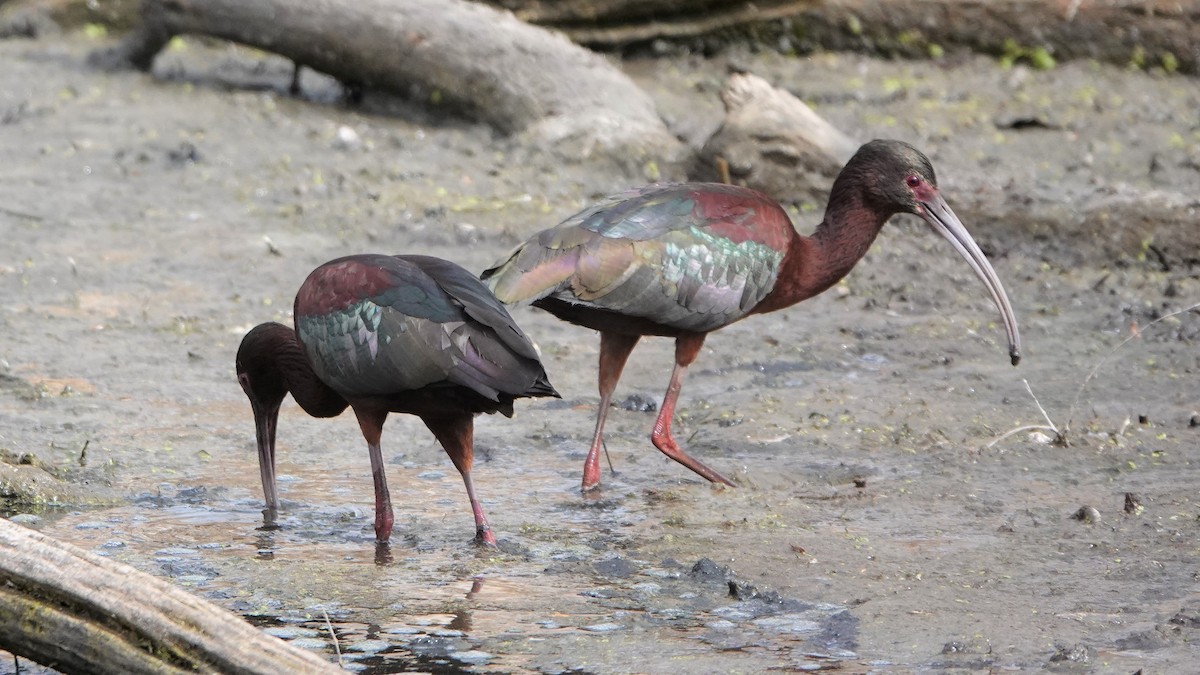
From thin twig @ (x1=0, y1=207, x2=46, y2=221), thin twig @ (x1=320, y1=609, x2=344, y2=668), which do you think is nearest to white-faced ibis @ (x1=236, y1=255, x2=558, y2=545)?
thin twig @ (x1=320, y1=609, x2=344, y2=668)

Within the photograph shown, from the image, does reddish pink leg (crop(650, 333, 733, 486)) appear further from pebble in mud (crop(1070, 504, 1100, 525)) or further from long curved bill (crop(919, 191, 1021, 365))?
pebble in mud (crop(1070, 504, 1100, 525))

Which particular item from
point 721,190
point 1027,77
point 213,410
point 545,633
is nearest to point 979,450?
point 721,190

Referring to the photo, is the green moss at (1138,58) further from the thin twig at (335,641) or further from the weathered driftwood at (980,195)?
the thin twig at (335,641)

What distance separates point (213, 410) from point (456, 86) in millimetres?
4622

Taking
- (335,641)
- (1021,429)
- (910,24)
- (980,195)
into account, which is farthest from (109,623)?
(910,24)

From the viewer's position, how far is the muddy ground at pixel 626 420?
4.84 metres

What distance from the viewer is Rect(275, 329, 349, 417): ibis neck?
584 centimetres

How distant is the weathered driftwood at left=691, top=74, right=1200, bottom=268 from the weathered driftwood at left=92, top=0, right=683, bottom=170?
89cm

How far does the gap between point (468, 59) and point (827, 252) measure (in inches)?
200

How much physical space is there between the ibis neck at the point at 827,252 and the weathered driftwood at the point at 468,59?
4214 mm

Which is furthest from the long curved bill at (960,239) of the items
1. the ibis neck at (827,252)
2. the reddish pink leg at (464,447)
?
the reddish pink leg at (464,447)

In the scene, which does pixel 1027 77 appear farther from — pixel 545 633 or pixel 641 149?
pixel 545 633

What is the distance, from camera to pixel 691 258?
20.7 feet

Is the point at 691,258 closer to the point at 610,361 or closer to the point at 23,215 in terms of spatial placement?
the point at 610,361
